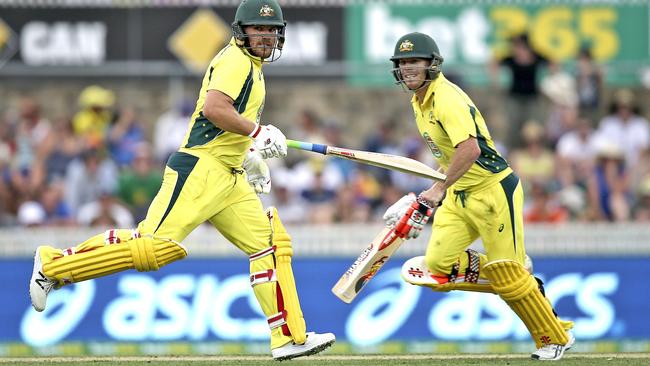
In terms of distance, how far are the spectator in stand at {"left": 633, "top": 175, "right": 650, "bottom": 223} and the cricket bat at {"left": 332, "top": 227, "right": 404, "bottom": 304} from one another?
15.1 ft

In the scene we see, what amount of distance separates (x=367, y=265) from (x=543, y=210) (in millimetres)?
3832

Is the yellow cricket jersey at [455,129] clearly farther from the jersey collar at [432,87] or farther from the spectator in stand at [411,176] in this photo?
the spectator in stand at [411,176]

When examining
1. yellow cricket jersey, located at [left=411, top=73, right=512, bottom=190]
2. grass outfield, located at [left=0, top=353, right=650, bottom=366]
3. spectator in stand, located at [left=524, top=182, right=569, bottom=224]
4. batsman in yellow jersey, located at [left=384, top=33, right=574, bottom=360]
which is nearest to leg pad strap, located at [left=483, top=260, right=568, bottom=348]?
batsman in yellow jersey, located at [left=384, top=33, right=574, bottom=360]

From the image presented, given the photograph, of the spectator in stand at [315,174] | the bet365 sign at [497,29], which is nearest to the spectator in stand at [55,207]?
the spectator in stand at [315,174]

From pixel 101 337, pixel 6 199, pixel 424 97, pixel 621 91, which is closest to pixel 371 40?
pixel 621 91

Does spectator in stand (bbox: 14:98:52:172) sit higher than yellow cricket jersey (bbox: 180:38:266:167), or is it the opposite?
yellow cricket jersey (bbox: 180:38:266:167)

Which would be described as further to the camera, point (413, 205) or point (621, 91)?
point (621, 91)

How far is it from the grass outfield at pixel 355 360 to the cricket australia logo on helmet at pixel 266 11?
1938 mm

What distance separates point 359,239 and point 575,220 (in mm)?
2539

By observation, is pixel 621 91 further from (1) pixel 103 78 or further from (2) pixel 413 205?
(2) pixel 413 205

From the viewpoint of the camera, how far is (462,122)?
760 centimetres

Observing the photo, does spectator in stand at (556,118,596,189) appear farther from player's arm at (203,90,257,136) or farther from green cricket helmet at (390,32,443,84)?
player's arm at (203,90,257,136)

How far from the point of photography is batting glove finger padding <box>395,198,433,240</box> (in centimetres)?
772

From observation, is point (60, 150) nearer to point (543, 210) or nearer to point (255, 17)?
point (543, 210)
